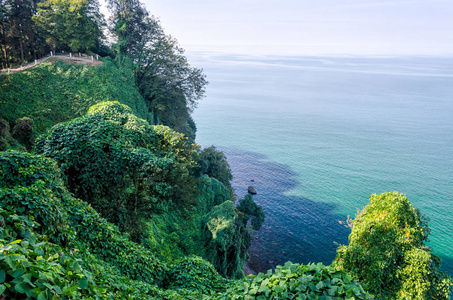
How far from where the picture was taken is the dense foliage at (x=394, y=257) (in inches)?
570

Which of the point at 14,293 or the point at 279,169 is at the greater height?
the point at 14,293

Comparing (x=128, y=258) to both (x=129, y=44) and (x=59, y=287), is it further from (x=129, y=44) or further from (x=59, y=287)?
(x=129, y=44)

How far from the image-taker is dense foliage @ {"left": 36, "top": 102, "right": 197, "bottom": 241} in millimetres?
12641

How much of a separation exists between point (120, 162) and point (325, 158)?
60561mm

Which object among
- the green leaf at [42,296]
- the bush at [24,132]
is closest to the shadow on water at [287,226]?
the bush at [24,132]

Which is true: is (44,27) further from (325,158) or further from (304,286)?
(325,158)

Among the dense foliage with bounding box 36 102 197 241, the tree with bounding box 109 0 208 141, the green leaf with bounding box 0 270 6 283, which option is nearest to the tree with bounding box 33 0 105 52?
the tree with bounding box 109 0 208 141

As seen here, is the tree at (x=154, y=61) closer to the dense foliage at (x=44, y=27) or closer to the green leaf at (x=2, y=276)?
the dense foliage at (x=44, y=27)

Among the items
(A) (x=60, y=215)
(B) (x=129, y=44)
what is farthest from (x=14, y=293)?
(B) (x=129, y=44)

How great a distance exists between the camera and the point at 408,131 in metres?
88.2

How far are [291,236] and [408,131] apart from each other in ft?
245

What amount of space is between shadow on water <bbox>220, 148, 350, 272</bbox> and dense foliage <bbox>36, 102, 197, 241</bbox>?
2100 centimetres

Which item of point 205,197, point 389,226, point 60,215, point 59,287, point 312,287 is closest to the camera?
point 59,287

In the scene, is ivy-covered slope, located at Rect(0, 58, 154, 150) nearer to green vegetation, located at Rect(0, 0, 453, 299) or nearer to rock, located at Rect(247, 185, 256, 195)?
green vegetation, located at Rect(0, 0, 453, 299)
